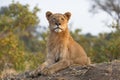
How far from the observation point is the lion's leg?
9914 mm

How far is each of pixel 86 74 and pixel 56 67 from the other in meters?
0.74

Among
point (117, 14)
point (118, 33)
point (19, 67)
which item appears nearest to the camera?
point (19, 67)

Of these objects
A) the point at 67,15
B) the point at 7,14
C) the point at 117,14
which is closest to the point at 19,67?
the point at 7,14

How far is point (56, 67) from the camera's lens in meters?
10.1

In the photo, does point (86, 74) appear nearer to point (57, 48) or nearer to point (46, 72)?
point (46, 72)

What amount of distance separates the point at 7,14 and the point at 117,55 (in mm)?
5513

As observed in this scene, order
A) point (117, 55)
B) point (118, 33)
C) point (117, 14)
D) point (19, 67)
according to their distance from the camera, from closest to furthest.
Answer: point (117, 55) → point (19, 67) → point (118, 33) → point (117, 14)

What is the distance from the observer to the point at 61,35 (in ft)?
34.3

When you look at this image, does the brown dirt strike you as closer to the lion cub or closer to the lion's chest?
the lion cub

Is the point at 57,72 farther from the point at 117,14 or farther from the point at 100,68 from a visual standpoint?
the point at 117,14

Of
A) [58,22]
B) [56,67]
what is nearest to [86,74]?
[56,67]

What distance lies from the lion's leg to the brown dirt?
0.08m

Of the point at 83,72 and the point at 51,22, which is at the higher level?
the point at 51,22

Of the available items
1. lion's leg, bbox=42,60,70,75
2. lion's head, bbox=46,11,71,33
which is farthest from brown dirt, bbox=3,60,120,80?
lion's head, bbox=46,11,71,33
